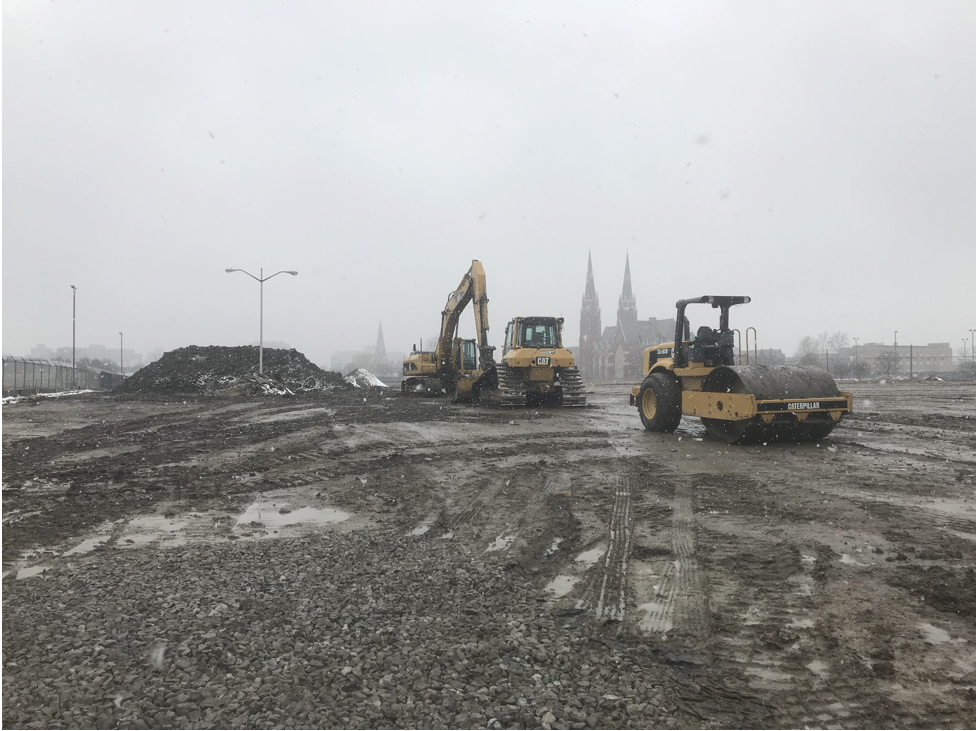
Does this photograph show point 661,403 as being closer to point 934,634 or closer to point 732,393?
point 732,393

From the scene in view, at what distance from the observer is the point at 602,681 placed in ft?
10.2

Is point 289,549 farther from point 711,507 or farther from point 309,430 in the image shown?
point 309,430

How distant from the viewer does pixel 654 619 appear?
3.87 m

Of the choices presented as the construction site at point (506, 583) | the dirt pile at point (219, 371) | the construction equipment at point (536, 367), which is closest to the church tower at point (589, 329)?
the dirt pile at point (219, 371)

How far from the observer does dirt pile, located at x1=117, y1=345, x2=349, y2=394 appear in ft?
120

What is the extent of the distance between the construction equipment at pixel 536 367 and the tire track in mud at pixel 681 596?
46.0ft

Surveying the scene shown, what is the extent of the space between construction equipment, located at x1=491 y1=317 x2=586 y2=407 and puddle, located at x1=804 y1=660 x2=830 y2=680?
16447 millimetres

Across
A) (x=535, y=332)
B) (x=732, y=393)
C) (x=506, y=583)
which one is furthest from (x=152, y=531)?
(x=535, y=332)

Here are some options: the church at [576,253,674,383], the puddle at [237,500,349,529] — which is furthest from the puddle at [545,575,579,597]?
the church at [576,253,674,383]

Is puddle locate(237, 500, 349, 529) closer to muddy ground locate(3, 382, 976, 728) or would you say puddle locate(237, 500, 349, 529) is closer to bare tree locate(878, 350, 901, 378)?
muddy ground locate(3, 382, 976, 728)

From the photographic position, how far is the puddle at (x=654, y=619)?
374cm

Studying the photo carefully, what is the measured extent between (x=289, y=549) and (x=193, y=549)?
85 centimetres

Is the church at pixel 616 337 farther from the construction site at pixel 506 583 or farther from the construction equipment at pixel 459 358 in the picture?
the construction site at pixel 506 583

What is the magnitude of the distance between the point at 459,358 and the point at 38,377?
30.2 meters
